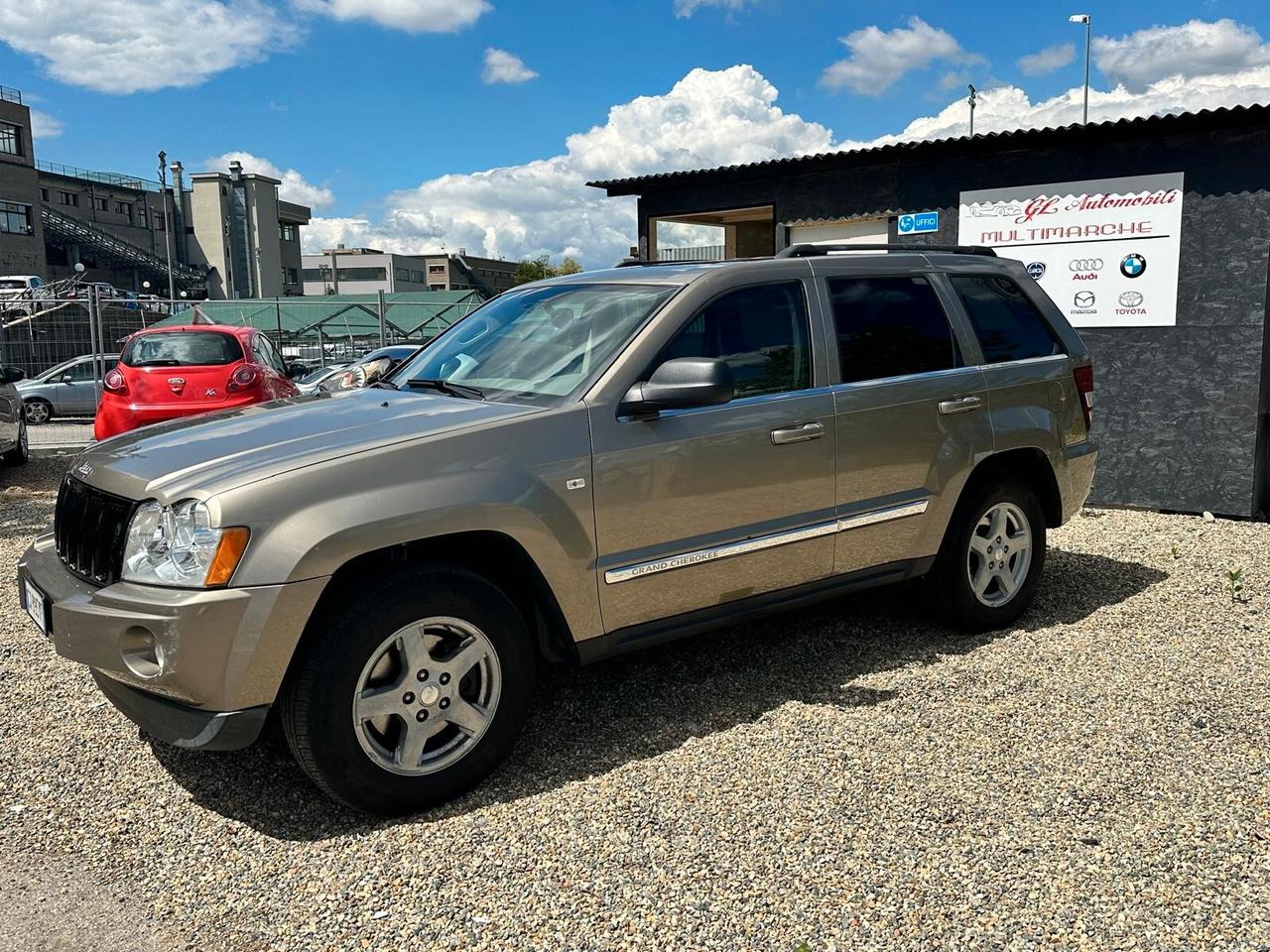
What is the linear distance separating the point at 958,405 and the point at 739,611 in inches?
63.1

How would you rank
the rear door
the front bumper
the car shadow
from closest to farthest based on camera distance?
the front bumper < the car shadow < the rear door

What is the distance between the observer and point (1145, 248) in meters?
8.79

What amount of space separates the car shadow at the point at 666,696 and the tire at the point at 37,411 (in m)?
17.5

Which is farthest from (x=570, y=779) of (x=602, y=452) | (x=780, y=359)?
(x=780, y=359)

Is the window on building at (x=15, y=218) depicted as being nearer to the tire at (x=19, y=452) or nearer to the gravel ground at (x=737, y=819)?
the tire at (x=19, y=452)

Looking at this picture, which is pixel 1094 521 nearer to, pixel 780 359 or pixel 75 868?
pixel 780 359

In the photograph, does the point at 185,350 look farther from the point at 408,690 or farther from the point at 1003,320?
the point at 408,690

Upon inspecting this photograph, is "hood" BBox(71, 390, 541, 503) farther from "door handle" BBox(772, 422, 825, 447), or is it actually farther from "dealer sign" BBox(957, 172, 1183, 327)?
"dealer sign" BBox(957, 172, 1183, 327)

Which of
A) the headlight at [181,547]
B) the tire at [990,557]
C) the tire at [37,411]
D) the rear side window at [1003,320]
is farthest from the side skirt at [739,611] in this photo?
the tire at [37,411]

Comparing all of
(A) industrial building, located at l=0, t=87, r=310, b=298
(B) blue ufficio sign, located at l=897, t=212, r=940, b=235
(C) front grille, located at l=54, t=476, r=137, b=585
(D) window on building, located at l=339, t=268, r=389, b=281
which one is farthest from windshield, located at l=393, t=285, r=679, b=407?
(D) window on building, located at l=339, t=268, r=389, b=281

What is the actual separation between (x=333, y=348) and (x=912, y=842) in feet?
76.4

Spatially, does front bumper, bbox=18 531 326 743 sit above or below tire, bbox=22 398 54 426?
above

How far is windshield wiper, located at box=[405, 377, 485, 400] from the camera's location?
423 centimetres

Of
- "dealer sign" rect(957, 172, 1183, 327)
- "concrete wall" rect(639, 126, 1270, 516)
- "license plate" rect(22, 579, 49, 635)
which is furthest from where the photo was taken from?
"dealer sign" rect(957, 172, 1183, 327)
